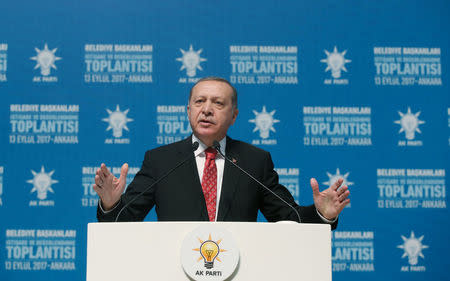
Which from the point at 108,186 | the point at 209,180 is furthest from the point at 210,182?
the point at 108,186

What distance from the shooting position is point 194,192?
1.87m

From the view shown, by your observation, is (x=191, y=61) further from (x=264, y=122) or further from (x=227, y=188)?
(x=227, y=188)

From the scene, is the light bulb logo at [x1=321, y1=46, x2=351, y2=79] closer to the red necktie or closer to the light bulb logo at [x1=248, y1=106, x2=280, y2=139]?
the light bulb logo at [x1=248, y1=106, x2=280, y2=139]

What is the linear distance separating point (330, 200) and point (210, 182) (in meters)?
0.55

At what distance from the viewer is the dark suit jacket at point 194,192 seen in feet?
6.09

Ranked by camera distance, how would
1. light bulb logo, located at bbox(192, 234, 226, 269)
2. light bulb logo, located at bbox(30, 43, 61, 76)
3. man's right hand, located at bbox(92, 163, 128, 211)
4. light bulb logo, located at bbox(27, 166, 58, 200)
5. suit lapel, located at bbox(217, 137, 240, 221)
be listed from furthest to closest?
light bulb logo, located at bbox(30, 43, 61, 76) → light bulb logo, located at bbox(27, 166, 58, 200) → suit lapel, located at bbox(217, 137, 240, 221) → man's right hand, located at bbox(92, 163, 128, 211) → light bulb logo, located at bbox(192, 234, 226, 269)

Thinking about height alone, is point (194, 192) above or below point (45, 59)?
below

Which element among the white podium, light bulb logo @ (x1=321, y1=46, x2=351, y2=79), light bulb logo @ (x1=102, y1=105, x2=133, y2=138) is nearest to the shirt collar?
the white podium

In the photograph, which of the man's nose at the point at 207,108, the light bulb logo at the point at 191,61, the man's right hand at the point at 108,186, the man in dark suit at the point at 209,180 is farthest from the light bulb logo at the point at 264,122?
the man's right hand at the point at 108,186

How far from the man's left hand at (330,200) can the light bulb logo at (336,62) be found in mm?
1882

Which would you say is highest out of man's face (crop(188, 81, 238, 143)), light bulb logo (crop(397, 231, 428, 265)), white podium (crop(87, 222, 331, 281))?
man's face (crop(188, 81, 238, 143))

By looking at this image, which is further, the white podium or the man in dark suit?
the man in dark suit

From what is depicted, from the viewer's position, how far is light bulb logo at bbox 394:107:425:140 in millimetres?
3270

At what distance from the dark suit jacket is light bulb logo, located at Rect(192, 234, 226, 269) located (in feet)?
2.01
